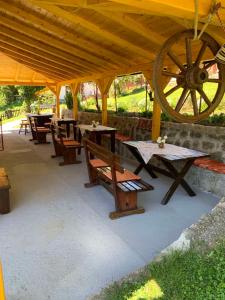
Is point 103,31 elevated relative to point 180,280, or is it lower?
elevated

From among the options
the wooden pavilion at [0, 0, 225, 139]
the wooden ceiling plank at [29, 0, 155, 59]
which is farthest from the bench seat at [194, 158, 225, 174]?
the wooden ceiling plank at [29, 0, 155, 59]

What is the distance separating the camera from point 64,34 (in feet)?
17.6

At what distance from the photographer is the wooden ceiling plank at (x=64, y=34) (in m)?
4.72

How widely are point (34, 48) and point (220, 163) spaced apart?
586 cm

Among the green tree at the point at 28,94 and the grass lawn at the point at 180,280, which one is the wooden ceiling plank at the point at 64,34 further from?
the green tree at the point at 28,94

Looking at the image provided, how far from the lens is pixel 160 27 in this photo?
4410 mm

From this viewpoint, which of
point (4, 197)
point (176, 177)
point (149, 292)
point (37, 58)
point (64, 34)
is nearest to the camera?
point (149, 292)

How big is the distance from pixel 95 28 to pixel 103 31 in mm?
183

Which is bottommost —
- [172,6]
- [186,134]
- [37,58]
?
[186,134]

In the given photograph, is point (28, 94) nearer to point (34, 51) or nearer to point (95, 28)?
point (34, 51)

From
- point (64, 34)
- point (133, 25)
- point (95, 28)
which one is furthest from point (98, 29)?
point (64, 34)

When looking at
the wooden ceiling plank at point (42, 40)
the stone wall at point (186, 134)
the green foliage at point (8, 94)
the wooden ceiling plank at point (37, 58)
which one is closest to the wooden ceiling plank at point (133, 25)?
the stone wall at point (186, 134)

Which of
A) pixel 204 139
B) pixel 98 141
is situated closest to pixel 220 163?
pixel 204 139

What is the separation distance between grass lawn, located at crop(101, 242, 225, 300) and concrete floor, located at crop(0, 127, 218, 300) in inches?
11.3
